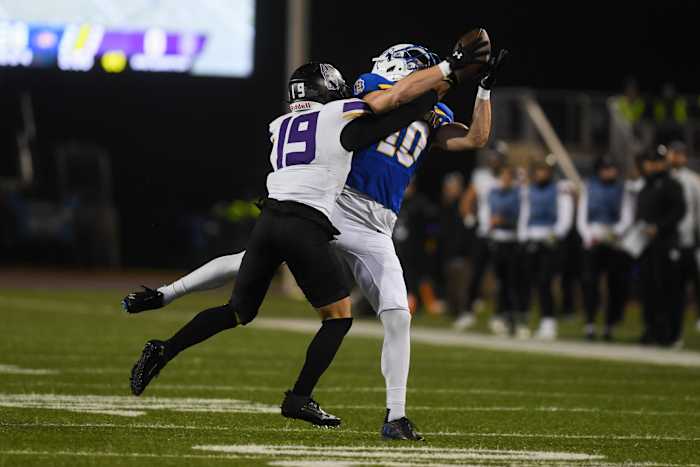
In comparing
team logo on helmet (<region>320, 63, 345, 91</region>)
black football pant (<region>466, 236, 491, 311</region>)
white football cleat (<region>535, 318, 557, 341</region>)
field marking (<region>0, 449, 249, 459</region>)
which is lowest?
white football cleat (<region>535, 318, 557, 341</region>)

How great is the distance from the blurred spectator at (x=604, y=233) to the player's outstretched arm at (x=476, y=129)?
7.33m

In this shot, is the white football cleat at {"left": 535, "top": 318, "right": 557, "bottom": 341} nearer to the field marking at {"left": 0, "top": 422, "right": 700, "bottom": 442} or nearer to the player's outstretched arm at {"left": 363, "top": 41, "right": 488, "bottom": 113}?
the field marking at {"left": 0, "top": 422, "right": 700, "bottom": 442}

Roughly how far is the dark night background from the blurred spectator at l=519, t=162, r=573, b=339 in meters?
14.7

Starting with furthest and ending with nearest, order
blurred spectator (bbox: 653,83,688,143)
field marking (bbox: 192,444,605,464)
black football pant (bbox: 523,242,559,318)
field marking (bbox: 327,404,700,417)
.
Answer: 1. blurred spectator (bbox: 653,83,688,143)
2. black football pant (bbox: 523,242,559,318)
3. field marking (bbox: 327,404,700,417)
4. field marking (bbox: 192,444,605,464)

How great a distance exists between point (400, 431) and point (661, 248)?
24.4 feet

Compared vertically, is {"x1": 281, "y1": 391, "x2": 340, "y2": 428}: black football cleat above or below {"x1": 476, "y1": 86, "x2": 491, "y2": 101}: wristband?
below

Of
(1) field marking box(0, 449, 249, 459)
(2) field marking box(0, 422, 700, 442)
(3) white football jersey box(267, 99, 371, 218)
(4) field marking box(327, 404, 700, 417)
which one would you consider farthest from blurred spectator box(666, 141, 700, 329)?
(1) field marking box(0, 449, 249, 459)

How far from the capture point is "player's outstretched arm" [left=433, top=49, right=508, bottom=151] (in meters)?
7.04

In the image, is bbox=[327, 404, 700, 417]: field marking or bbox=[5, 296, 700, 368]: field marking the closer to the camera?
bbox=[327, 404, 700, 417]: field marking

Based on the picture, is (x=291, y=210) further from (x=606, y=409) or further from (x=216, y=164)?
(x=216, y=164)

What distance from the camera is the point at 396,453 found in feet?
20.1

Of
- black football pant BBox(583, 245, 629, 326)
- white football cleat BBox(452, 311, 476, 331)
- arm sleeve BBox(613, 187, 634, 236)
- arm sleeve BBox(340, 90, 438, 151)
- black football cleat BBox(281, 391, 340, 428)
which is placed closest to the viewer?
arm sleeve BBox(340, 90, 438, 151)

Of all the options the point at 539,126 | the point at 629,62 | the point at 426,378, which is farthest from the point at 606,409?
the point at 629,62

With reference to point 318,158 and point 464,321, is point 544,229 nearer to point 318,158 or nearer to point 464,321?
point 464,321
